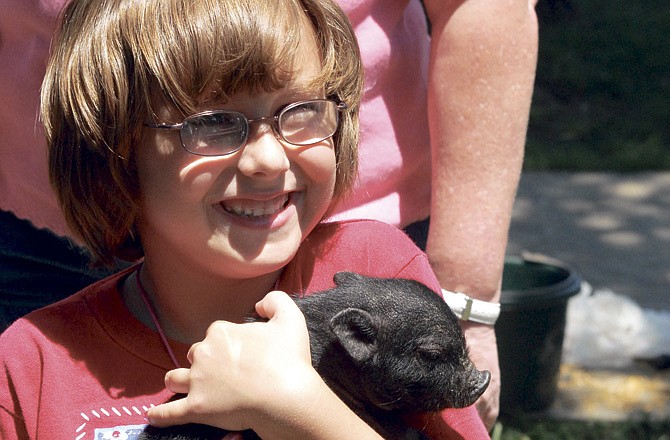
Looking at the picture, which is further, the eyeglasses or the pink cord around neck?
the pink cord around neck

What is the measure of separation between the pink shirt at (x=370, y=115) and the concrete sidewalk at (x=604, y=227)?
3.38 metres

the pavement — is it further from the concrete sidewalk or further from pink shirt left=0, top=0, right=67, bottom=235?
pink shirt left=0, top=0, right=67, bottom=235

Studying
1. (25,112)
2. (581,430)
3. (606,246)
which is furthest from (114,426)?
(606,246)

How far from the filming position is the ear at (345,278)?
229 centimetres

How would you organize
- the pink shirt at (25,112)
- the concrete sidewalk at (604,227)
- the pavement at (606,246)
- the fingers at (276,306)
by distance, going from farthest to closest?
the concrete sidewalk at (604,227), the pavement at (606,246), the pink shirt at (25,112), the fingers at (276,306)

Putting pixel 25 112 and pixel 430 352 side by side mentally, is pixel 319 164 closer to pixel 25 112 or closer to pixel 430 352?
pixel 430 352

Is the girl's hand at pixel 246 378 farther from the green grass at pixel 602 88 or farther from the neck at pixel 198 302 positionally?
the green grass at pixel 602 88

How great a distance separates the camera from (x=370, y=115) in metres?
2.71

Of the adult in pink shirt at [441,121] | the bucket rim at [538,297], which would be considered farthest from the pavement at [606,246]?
the adult in pink shirt at [441,121]

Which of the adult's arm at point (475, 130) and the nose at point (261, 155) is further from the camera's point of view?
the adult's arm at point (475, 130)

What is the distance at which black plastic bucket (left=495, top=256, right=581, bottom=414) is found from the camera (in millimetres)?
4426

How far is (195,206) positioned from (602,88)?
7.52 metres

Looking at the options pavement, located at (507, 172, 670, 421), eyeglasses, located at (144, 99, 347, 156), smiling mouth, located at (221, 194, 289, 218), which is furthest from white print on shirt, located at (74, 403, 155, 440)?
pavement, located at (507, 172, 670, 421)

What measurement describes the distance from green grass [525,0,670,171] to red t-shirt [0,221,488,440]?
582cm
